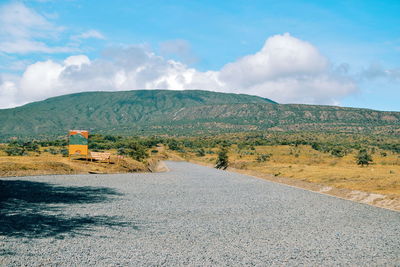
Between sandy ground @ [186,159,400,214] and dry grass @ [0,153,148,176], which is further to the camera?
dry grass @ [0,153,148,176]

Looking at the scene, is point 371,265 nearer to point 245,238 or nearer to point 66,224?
point 245,238

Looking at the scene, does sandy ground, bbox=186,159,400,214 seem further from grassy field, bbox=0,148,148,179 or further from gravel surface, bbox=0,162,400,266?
grassy field, bbox=0,148,148,179

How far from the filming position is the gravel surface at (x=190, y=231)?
7367mm

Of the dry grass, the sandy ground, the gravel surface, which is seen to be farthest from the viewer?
the dry grass

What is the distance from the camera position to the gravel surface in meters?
7.37

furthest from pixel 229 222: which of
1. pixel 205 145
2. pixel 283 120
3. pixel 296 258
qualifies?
pixel 283 120

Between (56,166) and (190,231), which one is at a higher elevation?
(56,166)

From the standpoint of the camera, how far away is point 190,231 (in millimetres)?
9844

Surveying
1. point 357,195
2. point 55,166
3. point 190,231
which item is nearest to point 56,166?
point 55,166

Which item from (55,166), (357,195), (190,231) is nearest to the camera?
(190,231)

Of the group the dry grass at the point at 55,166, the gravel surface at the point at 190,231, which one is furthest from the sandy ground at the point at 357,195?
the dry grass at the point at 55,166

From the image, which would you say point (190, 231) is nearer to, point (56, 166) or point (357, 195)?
point (357, 195)

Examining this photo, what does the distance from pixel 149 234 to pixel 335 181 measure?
633 inches

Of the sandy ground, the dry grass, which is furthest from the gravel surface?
the dry grass
